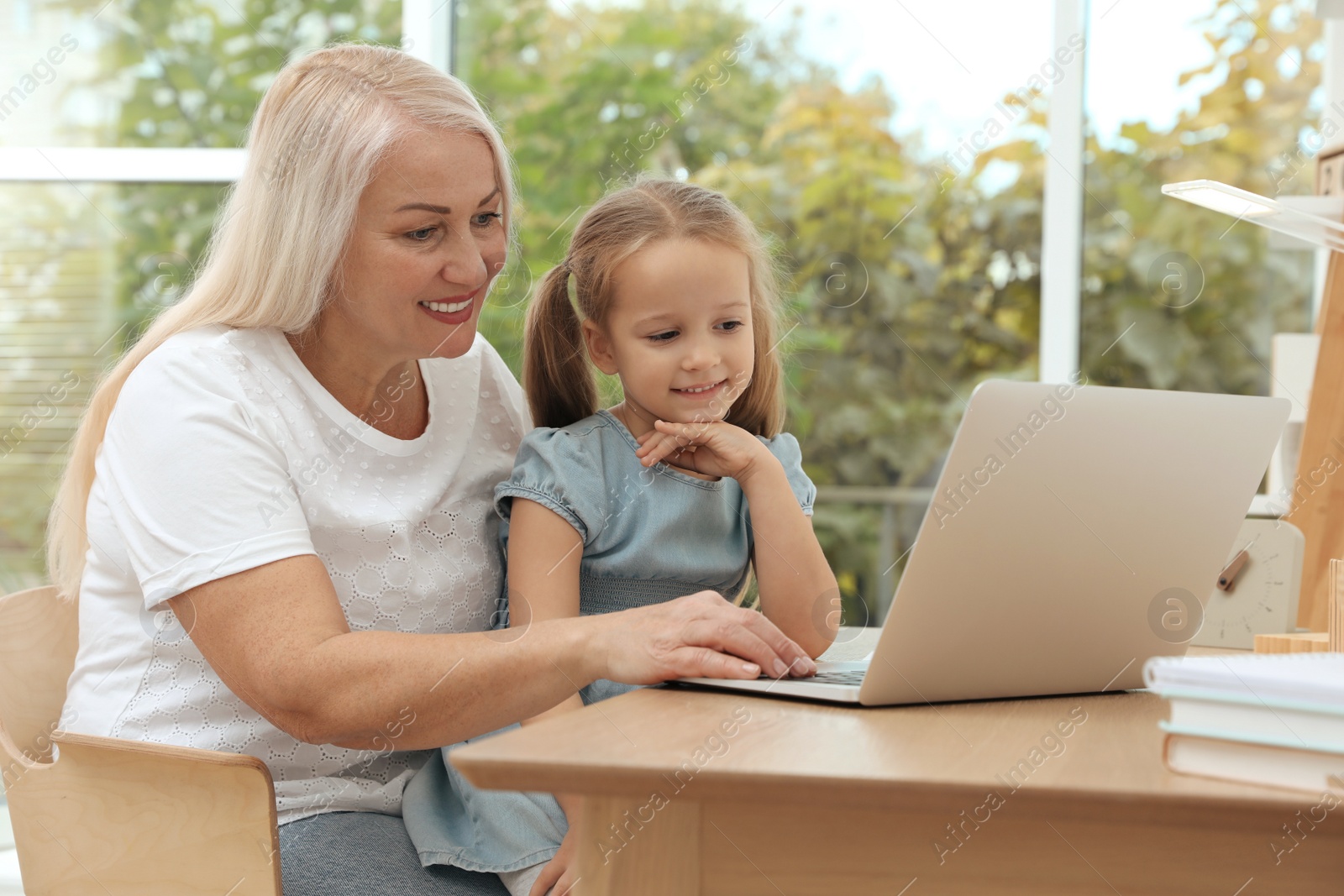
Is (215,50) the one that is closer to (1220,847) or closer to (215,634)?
(215,634)

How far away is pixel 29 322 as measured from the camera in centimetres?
288

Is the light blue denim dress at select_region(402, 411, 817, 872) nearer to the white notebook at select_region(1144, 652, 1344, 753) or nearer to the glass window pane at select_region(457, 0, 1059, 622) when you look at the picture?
the white notebook at select_region(1144, 652, 1344, 753)

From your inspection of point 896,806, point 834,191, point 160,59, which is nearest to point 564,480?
point 896,806

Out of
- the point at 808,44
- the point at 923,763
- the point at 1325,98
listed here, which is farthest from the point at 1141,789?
the point at 808,44

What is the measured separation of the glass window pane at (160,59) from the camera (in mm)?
2883

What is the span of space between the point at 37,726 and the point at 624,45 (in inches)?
97.9

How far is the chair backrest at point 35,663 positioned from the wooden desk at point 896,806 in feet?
2.54

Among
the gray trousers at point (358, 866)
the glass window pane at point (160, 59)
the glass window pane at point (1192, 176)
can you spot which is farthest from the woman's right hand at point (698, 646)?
the glass window pane at point (160, 59)

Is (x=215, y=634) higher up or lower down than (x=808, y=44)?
lower down

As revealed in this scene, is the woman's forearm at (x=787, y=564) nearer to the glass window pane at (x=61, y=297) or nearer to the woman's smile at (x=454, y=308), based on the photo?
the woman's smile at (x=454, y=308)

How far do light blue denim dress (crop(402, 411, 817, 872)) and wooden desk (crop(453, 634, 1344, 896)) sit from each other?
0.50 metres

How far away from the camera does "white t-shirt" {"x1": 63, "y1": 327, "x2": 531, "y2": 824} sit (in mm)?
1106

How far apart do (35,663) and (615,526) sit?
0.66 metres

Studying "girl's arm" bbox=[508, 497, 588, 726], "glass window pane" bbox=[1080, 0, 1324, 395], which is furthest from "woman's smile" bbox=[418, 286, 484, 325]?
"glass window pane" bbox=[1080, 0, 1324, 395]
